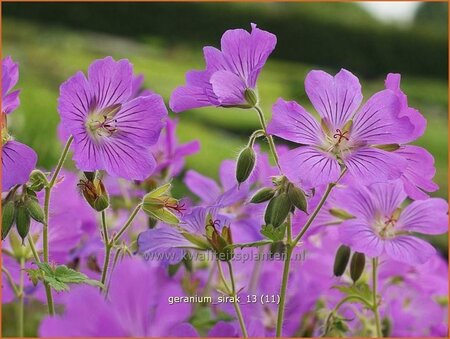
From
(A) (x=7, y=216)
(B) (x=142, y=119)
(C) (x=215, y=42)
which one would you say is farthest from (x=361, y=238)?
(C) (x=215, y=42)

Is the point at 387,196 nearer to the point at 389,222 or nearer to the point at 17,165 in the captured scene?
the point at 389,222

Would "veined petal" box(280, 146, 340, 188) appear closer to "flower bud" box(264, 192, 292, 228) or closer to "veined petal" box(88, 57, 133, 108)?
"flower bud" box(264, 192, 292, 228)

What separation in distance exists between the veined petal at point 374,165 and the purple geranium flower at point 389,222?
101mm

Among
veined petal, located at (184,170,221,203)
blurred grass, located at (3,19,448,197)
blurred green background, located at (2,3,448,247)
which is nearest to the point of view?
veined petal, located at (184,170,221,203)

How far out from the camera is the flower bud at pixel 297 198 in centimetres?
67

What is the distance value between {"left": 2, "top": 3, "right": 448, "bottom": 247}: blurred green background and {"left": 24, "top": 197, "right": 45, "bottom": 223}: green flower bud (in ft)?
9.35

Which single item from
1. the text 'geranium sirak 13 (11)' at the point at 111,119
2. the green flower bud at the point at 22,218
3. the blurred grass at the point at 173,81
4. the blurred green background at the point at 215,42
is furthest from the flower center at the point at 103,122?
Result: the blurred green background at the point at 215,42

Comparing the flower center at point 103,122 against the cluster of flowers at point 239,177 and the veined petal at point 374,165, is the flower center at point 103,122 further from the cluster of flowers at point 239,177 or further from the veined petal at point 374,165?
the veined petal at point 374,165

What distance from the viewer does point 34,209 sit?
674 millimetres

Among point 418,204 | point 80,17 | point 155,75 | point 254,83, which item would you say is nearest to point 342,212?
point 418,204

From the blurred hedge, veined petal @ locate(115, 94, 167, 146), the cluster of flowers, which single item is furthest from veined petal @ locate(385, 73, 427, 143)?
the blurred hedge

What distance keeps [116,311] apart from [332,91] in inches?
13.5

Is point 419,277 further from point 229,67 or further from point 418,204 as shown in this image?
point 229,67

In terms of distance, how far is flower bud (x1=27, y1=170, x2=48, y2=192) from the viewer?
2.23 ft
